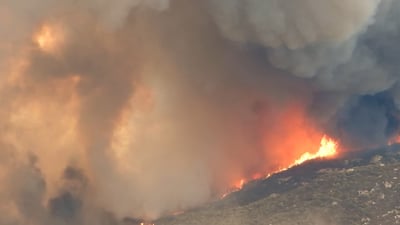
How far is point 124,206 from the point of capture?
8544 centimetres

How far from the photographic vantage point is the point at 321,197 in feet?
251

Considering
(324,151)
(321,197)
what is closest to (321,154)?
(324,151)

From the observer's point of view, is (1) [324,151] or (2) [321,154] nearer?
(2) [321,154]

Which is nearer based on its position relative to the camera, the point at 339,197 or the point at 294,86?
the point at 339,197

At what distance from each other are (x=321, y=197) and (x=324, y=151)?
44.9 ft

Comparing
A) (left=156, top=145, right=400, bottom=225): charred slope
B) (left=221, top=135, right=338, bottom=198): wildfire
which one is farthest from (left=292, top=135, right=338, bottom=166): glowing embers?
(left=156, top=145, right=400, bottom=225): charred slope

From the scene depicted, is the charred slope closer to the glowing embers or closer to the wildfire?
the wildfire

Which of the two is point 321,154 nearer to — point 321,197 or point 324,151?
point 324,151

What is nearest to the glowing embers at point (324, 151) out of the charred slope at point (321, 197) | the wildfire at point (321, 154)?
the wildfire at point (321, 154)

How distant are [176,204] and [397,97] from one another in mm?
24938

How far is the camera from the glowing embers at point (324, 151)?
8862 centimetres

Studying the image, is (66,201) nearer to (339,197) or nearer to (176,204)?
(176,204)

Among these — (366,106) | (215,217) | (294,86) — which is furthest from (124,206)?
(366,106)

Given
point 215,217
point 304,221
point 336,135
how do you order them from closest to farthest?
point 304,221, point 215,217, point 336,135
